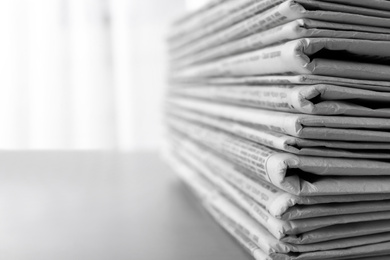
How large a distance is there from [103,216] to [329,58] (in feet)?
1.13

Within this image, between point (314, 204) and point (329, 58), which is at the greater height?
point (329, 58)

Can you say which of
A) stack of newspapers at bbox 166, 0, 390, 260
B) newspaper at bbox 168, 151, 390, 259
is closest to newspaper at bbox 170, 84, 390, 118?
stack of newspapers at bbox 166, 0, 390, 260

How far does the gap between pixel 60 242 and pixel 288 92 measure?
0.93 ft

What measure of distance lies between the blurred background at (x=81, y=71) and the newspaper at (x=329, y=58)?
1.06 m

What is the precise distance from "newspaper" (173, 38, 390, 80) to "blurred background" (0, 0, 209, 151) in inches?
41.9

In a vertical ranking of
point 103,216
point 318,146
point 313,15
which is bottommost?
point 103,216

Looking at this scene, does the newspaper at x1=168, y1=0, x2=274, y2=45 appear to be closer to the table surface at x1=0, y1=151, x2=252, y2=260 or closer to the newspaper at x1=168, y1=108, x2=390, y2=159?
the newspaper at x1=168, y1=108, x2=390, y2=159

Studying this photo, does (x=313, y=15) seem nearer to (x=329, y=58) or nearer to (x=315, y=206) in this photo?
(x=329, y=58)

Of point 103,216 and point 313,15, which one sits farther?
point 103,216

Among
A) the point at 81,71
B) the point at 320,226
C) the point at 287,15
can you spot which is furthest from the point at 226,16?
the point at 81,71

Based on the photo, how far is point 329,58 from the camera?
1.39ft

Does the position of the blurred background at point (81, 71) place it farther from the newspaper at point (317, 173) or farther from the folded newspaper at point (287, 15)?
the newspaper at point (317, 173)

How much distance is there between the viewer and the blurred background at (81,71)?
1.52 m

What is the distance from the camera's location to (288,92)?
0.41 meters
